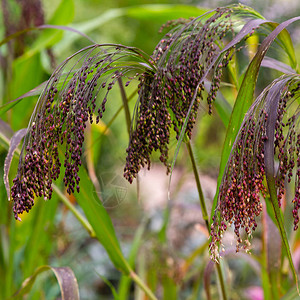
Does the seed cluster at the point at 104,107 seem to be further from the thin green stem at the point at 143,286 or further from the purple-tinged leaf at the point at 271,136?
the thin green stem at the point at 143,286

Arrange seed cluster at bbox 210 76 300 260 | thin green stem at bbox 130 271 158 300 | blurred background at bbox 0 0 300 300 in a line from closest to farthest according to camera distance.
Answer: seed cluster at bbox 210 76 300 260
thin green stem at bbox 130 271 158 300
blurred background at bbox 0 0 300 300

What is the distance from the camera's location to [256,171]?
21.1 inches

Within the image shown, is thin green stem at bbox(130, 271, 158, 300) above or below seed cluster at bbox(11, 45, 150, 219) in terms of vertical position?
below

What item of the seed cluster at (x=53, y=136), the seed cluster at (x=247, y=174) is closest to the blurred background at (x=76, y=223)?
the seed cluster at (x=247, y=174)

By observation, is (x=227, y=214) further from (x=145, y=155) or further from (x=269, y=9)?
(x=269, y=9)

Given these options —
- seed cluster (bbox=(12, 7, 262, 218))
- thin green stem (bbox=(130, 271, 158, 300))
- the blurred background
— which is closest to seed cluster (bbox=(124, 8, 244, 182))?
seed cluster (bbox=(12, 7, 262, 218))

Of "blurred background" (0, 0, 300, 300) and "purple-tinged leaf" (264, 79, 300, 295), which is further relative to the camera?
"blurred background" (0, 0, 300, 300)

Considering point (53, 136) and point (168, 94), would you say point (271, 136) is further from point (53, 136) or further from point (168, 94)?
point (53, 136)

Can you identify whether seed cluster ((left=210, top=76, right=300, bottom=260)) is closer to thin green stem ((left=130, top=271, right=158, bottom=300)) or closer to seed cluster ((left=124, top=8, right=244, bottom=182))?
seed cluster ((left=124, top=8, right=244, bottom=182))

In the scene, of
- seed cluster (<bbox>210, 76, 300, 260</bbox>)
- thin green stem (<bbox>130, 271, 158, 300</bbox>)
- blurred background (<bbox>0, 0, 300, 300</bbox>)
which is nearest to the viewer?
seed cluster (<bbox>210, 76, 300, 260</bbox>)

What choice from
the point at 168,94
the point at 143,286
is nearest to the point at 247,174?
the point at 168,94

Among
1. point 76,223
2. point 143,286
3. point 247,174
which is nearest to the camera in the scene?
point 247,174

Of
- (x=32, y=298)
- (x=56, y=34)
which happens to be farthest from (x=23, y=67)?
(x=32, y=298)

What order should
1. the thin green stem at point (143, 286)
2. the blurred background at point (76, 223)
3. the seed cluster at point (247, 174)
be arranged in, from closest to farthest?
1. the seed cluster at point (247, 174)
2. the thin green stem at point (143, 286)
3. the blurred background at point (76, 223)
